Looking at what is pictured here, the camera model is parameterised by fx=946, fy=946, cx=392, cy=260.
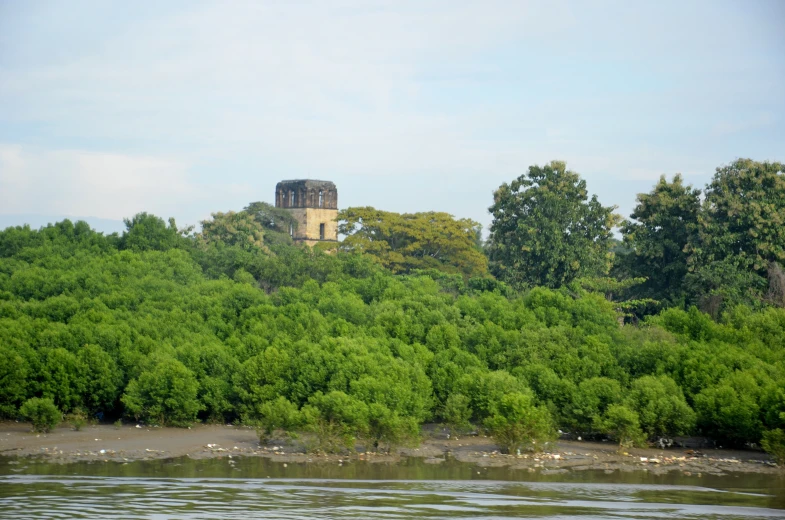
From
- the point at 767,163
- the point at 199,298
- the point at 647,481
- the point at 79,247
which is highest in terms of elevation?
the point at 767,163

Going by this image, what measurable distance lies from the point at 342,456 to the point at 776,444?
35.1 ft

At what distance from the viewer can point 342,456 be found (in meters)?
23.9

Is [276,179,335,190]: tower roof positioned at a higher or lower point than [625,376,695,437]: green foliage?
higher

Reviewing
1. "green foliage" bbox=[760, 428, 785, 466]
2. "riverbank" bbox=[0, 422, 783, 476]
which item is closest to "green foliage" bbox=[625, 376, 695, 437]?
"riverbank" bbox=[0, 422, 783, 476]

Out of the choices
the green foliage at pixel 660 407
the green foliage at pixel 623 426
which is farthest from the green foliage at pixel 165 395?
the green foliage at pixel 660 407

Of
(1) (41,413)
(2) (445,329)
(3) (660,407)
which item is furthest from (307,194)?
(3) (660,407)

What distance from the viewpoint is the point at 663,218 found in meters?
42.4

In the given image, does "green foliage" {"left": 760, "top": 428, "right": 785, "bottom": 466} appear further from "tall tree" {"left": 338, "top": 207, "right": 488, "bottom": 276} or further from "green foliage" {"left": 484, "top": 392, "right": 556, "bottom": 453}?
"tall tree" {"left": 338, "top": 207, "right": 488, "bottom": 276}

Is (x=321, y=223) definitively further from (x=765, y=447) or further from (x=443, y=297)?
(x=765, y=447)

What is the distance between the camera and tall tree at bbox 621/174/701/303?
42.1 metres

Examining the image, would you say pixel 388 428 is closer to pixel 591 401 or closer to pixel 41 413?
pixel 591 401

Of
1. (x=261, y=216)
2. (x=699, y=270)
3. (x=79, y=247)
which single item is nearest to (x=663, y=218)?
(x=699, y=270)

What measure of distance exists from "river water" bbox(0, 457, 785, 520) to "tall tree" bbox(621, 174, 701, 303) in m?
20.8

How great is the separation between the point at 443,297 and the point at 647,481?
15510mm
